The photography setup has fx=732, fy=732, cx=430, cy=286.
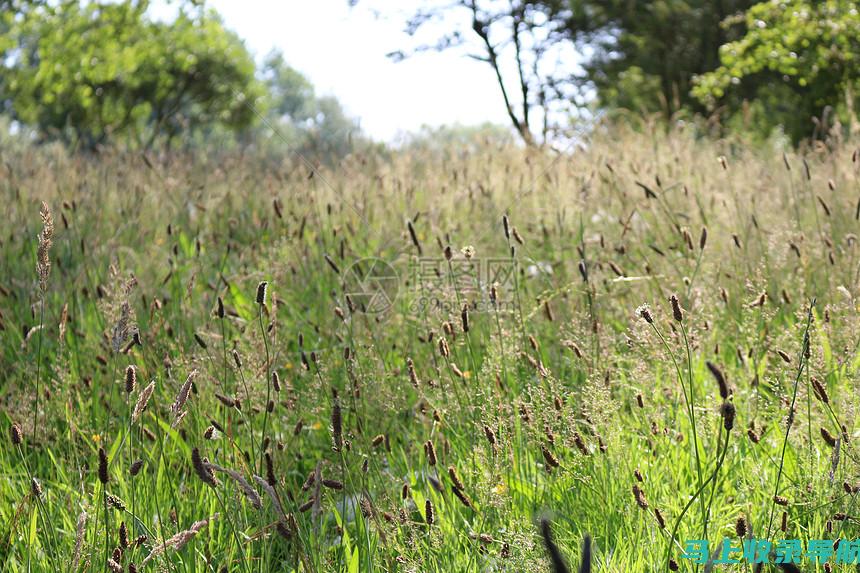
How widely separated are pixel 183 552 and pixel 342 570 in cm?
44

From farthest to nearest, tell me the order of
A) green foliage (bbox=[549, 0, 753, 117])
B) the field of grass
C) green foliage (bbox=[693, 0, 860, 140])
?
green foliage (bbox=[549, 0, 753, 117]) < green foliage (bbox=[693, 0, 860, 140]) < the field of grass

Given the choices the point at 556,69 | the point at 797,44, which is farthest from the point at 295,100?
the point at 797,44

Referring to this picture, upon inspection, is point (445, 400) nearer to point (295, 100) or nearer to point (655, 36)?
point (655, 36)

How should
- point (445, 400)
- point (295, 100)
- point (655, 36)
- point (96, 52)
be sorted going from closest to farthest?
point (445, 400) → point (96, 52) → point (655, 36) → point (295, 100)

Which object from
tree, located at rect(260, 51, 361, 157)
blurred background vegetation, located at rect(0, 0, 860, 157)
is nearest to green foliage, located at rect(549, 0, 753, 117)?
blurred background vegetation, located at rect(0, 0, 860, 157)

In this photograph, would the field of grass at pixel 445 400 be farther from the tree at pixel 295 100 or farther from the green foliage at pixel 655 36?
the tree at pixel 295 100

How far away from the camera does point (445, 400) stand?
2.42m

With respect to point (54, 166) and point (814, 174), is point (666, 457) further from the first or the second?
point (54, 166)

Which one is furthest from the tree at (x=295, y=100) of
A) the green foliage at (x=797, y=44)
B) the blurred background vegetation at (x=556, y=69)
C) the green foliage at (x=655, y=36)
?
the green foliage at (x=797, y=44)

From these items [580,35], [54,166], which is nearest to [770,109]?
[580,35]

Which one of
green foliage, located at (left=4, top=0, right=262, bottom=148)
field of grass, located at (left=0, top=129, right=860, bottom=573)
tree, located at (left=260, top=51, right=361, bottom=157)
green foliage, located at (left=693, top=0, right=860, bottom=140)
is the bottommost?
field of grass, located at (left=0, top=129, right=860, bottom=573)

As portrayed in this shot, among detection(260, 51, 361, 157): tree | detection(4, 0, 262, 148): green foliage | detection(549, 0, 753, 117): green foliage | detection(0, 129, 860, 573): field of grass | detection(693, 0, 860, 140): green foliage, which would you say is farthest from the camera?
detection(260, 51, 361, 157): tree

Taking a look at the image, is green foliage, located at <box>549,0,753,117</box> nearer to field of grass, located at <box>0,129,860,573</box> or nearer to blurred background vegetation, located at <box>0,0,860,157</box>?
blurred background vegetation, located at <box>0,0,860,157</box>

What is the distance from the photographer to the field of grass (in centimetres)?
168
